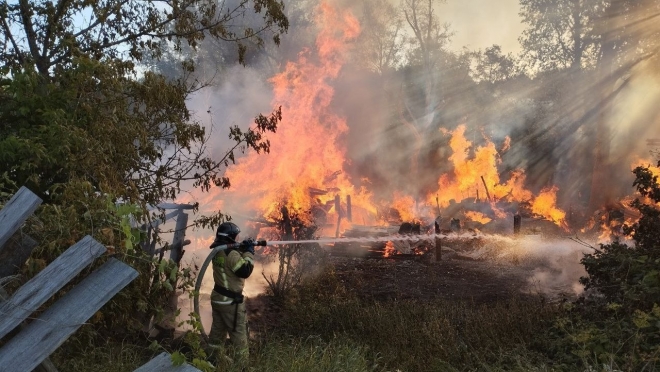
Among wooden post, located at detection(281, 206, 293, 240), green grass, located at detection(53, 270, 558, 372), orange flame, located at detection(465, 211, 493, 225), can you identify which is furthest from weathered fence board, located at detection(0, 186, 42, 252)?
orange flame, located at detection(465, 211, 493, 225)

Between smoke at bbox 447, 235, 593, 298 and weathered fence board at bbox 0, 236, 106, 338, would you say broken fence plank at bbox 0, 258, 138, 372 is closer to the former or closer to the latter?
weathered fence board at bbox 0, 236, 106, 338

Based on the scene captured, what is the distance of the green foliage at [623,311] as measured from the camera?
5852 millimetres

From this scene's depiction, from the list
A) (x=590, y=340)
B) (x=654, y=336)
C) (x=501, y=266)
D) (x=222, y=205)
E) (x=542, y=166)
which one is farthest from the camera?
(x=542, y=166)

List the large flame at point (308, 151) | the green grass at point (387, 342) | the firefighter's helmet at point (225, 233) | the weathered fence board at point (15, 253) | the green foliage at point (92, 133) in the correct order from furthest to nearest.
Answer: the large flame at point (308, 151), the firefighter's helmet at point (225, 233), the green grass at point (387, 342), the green foliage at point (92, 133), the weathered fence board at point (15, 253)

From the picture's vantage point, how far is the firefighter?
21.7ft

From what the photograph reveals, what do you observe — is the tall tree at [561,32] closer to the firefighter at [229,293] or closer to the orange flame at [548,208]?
the orange flame at [548,208]

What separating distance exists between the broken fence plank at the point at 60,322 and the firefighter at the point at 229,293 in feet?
14.7

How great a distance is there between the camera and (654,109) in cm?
2658

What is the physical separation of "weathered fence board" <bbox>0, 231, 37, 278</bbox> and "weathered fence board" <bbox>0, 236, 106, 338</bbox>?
848 mm

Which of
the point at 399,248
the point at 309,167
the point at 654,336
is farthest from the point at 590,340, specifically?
the point at 309,167

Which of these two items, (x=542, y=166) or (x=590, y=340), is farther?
(x=542, y=166)

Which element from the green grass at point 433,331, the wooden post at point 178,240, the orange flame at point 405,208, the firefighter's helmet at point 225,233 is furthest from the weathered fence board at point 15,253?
the orange flame at point 405,208

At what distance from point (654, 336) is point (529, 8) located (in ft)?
77.4

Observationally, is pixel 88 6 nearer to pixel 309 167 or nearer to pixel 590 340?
pixel 590 340
